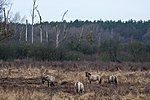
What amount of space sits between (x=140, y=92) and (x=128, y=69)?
15820 millimetres

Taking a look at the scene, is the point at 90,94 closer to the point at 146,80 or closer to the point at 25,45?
the point at 146,80

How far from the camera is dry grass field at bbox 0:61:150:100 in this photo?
16125 millimetres

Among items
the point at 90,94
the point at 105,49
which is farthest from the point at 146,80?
the point at 105,49

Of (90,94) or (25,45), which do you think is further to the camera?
(25,45)

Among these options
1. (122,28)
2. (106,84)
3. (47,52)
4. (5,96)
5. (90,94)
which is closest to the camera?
(5,96)

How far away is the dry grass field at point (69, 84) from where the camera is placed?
16125 millimetres

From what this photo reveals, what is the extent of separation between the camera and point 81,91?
18.2m

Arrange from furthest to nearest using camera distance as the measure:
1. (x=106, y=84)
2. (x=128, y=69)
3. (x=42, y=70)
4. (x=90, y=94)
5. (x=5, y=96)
→ (x=128, y=69) < (x=42, y=70) < (x=106, y=84) < (x=90, y=94) < (x=5, y=96)

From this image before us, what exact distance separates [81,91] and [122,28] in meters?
110

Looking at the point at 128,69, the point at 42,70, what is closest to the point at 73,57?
the point at 128,69

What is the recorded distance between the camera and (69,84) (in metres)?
22.6

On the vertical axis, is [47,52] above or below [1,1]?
below

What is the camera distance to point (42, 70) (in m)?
30.2

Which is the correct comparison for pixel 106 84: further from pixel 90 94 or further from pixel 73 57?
pixel 73 57
